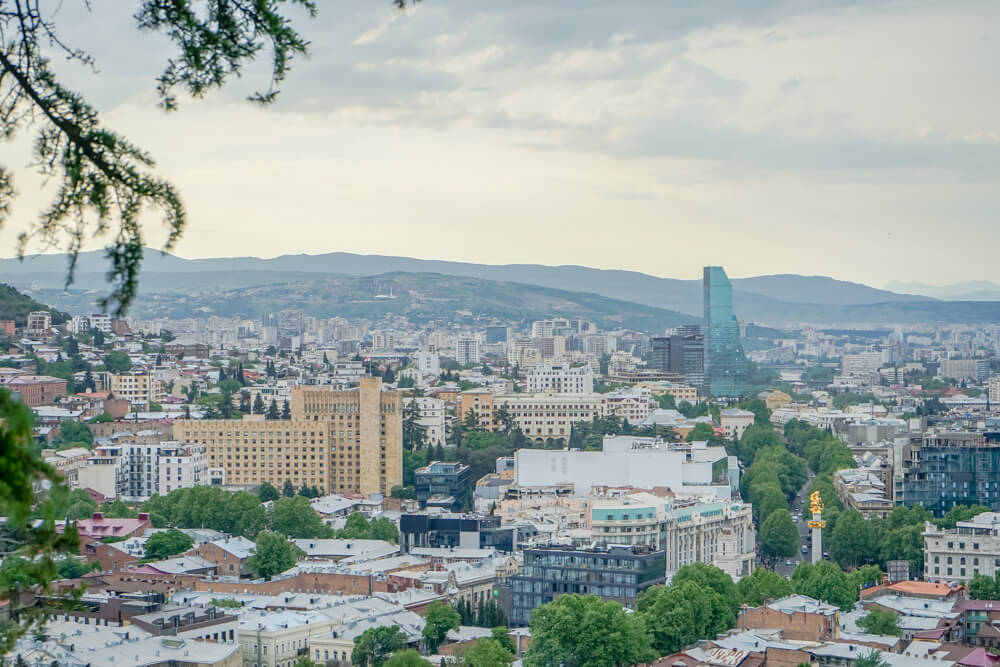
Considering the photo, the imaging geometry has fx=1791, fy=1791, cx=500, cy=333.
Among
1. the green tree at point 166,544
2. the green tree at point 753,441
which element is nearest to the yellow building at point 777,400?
the green tree at point 753,441

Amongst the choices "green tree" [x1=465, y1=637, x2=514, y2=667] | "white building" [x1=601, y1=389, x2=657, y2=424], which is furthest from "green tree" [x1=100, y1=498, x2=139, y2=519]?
"white building" [x1=601, y1=389, x2=657, y2=424]

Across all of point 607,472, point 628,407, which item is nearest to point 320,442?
point 607,472

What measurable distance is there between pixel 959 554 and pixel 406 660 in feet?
58.6

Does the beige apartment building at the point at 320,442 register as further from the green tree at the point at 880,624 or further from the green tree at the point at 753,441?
the green tree at the point at 880,624

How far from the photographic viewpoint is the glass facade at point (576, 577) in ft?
127

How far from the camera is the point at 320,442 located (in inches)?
2549

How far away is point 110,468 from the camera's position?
59688mm

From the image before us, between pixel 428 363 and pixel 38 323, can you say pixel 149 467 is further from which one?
pixel 428 363

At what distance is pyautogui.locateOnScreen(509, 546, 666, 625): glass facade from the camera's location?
3878cm

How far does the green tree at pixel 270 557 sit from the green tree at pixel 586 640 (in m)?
11.8

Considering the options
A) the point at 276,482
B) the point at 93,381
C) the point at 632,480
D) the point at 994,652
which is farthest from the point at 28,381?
the point at 994,652

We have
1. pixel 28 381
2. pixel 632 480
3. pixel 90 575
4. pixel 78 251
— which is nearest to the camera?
pixel 78 251

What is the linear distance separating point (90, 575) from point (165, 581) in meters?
1.63

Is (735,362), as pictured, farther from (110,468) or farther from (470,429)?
(110,468)
